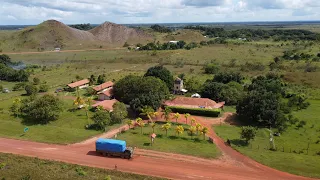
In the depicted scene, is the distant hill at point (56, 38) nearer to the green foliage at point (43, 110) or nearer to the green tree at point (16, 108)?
→ the green tree at point (16, 108)

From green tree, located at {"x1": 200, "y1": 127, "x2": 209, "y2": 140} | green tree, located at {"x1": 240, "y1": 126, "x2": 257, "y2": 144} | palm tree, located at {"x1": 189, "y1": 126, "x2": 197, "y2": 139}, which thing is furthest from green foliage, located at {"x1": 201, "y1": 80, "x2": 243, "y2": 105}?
green tree, located at {"x1": 200, "y1": 127, "x2": 209, "y2": 140}

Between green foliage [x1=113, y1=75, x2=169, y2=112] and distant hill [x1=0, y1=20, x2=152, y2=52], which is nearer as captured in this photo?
green foliage [x1=113, y1=75, x2=169, y2=112]

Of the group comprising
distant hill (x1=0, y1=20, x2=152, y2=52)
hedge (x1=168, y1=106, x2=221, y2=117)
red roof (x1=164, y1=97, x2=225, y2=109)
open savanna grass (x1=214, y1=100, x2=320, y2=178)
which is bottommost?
open savanna grass (x1=214, y1=100, x2=320, y2=178)

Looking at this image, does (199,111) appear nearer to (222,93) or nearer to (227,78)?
(222,93)

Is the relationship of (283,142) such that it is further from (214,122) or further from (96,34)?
(96,34)

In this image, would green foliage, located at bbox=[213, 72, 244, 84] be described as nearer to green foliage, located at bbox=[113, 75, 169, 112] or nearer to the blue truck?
green foliage, located at bbox=[113, 75, 169, 112]

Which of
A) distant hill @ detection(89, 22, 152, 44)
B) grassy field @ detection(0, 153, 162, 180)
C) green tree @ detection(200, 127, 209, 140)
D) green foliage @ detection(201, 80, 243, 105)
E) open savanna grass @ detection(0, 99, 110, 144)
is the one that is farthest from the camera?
distant hill @ detection(89, 22, 152, 44)
